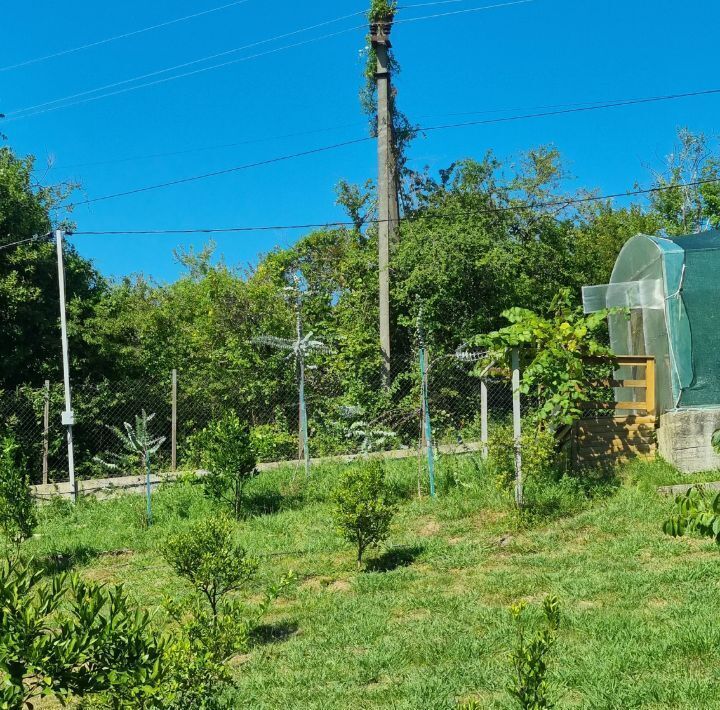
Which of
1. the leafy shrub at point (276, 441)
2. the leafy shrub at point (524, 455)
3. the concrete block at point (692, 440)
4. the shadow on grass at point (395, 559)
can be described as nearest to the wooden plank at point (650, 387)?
the concrete block at point (692, 440)

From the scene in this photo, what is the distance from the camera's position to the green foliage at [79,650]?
267cm

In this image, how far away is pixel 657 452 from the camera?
33.2 ft

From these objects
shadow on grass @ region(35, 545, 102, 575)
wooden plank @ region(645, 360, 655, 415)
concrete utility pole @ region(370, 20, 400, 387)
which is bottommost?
shadow on grass @ region(35, 545, 102, 575)

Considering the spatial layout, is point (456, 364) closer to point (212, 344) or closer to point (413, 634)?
point (212, 344)

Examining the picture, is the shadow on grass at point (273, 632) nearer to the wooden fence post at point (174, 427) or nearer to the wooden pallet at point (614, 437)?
the wooden pallet at point (614, 437)

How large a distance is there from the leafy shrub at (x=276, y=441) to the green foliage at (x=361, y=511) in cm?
426

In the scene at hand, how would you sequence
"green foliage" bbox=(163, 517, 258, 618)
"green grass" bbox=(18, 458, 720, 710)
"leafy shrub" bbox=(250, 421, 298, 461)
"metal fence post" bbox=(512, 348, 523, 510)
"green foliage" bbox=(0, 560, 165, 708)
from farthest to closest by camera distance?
"leafy shrub" bbox=(250, 421, 298, 461) < "metal fence post" bbox=(512, 348, 523, 510) < "green foliage" bbox=(163, 517, 258, 618) < "green grass" bbox=(18, 458, 720, 710) < "green foliage" bbox=(0, 560, 165, 708)

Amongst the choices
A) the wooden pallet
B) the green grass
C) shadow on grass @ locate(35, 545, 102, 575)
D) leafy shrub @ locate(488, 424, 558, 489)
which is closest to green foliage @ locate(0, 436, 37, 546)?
shadow on grass @ locate(35, 545, 102, 575)

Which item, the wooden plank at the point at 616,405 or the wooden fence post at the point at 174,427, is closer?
the wooden plank at the point at 616,405

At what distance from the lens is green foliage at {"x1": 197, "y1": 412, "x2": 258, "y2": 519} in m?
9.90

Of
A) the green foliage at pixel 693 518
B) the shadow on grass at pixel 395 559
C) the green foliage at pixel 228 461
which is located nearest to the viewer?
the green foliage at pixel 693 518

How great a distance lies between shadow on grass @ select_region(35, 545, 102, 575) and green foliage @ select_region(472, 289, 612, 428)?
5019mm

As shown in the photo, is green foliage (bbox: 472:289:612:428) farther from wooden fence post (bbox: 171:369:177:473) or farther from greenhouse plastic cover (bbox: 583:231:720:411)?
wooden fence post (bbox: 171:369:177:473)

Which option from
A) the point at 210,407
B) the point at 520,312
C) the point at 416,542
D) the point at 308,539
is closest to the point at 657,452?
the point at 520,312
